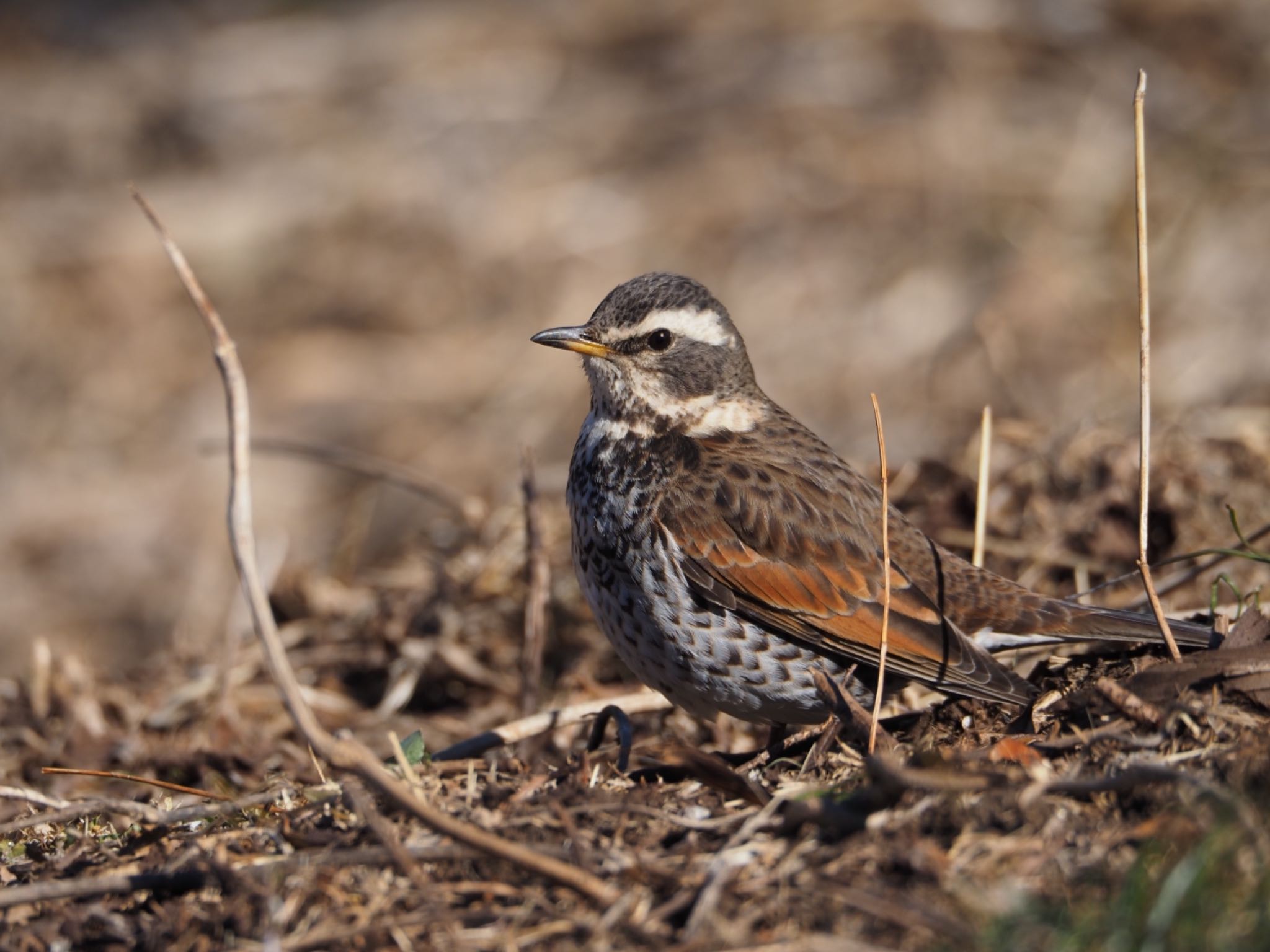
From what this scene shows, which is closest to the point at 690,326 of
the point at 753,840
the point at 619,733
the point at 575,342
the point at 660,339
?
the point at 660,339

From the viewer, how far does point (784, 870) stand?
3.35m

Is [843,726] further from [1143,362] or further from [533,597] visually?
[533,597]

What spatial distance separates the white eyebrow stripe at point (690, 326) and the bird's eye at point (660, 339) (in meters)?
0.02

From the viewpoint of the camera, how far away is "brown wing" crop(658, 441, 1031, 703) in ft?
16.1

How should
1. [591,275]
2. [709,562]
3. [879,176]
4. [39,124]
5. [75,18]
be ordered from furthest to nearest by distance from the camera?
[75,18], [39,124], [879,176], [591,275], [709,562]

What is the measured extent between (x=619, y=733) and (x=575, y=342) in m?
1.83

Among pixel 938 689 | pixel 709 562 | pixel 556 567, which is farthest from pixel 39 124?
pixel 938 689

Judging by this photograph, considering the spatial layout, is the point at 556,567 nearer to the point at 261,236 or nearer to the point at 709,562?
the point at 709,562

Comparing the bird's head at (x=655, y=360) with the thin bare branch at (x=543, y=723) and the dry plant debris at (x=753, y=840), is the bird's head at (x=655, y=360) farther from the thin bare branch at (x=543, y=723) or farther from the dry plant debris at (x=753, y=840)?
the dry plant debris at (x=753, y=840)

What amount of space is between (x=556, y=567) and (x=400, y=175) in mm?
7151

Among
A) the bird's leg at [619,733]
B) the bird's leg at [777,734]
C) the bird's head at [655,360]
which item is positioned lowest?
the bird's leg at [777,734]

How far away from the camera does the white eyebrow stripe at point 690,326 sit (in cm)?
584

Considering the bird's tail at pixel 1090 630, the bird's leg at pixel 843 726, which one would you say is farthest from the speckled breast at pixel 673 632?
the bird's tail at pixel 1090 630

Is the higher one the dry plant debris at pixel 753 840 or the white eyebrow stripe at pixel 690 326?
the white eyebrow stripe at pixel 690 326
